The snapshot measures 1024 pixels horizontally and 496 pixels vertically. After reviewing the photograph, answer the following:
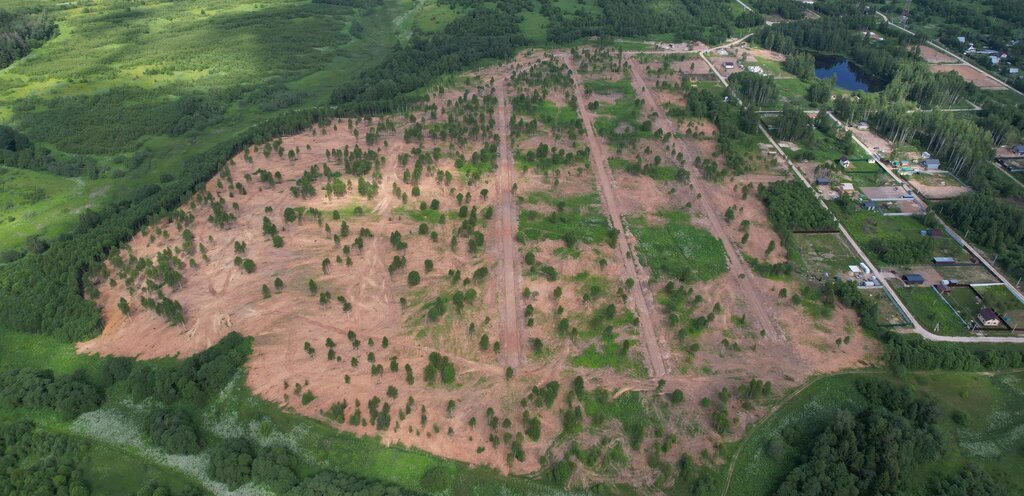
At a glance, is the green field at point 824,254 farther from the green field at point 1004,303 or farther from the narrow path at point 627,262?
the narrow path at point 627,262

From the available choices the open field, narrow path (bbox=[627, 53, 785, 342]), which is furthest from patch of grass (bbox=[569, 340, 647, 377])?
the open field

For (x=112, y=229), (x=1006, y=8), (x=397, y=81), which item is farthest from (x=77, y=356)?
(x=1006, y=8)

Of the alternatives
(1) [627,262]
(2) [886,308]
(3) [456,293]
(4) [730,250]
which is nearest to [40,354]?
(3) [456,293]

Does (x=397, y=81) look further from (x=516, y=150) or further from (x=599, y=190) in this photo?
(x=599, y=190)

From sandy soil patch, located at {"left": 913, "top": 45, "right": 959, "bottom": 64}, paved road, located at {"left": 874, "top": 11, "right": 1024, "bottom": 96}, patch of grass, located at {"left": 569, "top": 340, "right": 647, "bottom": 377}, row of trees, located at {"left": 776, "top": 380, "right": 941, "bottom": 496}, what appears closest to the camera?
row of trees, located at {"left": 776, "top": 380, "right": 941, "bottom": 496}

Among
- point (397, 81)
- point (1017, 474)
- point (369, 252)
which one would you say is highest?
point (397, 81)

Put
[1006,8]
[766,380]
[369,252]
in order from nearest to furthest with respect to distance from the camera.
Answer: [766,380] → [369,252] → [1006,8]

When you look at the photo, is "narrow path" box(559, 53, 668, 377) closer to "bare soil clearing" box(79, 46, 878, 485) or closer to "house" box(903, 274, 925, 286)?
"bare soil clearing" box(79, 46, 878, 485)
